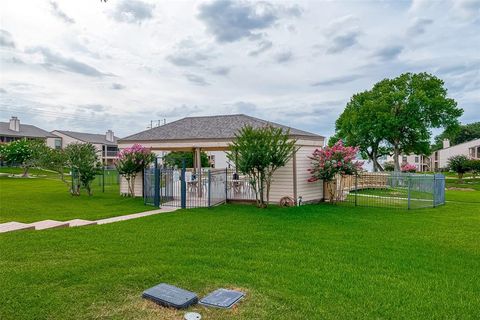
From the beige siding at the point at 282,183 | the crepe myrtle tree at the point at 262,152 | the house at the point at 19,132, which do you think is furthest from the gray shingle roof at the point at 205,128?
the house at the point at 19,132

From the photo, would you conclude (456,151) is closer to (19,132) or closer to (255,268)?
(255,268)

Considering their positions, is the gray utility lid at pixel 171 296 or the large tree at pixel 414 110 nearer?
the gray utility lid at pixel 171 296

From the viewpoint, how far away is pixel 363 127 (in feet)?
117

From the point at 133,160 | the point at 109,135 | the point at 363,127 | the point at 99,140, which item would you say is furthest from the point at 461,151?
the point at 99,140

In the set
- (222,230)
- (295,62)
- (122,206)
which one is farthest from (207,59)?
(222,230)

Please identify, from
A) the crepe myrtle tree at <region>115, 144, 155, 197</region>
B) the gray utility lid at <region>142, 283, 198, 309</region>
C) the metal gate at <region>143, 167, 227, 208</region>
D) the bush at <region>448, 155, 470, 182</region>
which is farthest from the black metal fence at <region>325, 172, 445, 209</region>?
the bush at <region>448, 155, 470, 182</region>

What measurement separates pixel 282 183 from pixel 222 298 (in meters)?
9.95

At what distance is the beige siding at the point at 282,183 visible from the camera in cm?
1397

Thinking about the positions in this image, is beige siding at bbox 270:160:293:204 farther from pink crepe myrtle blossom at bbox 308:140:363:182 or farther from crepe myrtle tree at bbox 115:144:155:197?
crepe myrtle tree at bbox 115:144:155:197

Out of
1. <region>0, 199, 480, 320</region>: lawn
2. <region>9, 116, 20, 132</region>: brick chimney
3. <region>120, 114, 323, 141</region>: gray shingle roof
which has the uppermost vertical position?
<region>9, 116, 20, 132</region>: brick chimney

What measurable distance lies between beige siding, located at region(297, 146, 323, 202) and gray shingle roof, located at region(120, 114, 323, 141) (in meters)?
0.76

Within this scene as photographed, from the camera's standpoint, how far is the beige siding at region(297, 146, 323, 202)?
1409cm

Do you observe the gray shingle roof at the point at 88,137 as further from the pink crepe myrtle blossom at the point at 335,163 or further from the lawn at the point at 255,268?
the lawn at the point at 255,268

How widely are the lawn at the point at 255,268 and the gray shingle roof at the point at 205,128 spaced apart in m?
6.49
